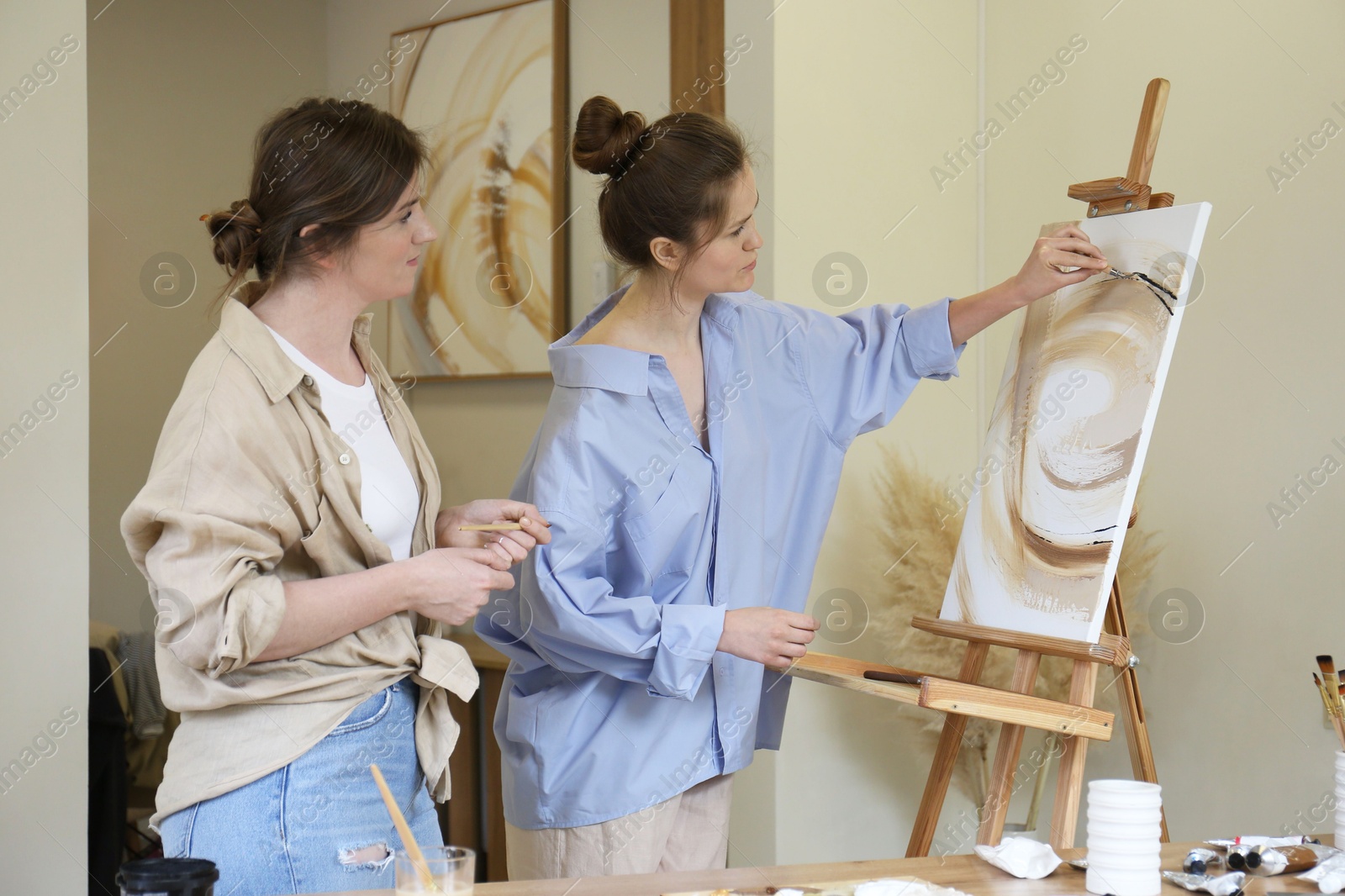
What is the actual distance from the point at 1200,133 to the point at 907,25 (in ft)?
2.34

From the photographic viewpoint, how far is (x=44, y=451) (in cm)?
183

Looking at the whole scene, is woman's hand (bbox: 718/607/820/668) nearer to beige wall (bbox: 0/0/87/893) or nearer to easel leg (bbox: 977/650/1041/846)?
easel leg (bbox: 977/650/1041/846)

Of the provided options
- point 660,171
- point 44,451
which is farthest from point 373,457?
point 44,451

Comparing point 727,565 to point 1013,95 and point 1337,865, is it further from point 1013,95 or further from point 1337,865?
point 1013,95

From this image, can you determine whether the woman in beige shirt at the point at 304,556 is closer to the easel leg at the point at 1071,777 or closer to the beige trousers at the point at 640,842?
the beige trousers at the point at 640,842

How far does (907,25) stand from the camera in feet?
8.80

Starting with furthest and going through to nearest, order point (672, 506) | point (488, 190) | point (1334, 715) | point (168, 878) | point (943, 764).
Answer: point (488, 190), point (943, 764), point (672, 506), point (1334, 715), point (168, 878)

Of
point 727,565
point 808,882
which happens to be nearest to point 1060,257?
point 727,565

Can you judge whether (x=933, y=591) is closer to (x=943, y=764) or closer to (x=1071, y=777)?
(x=943, y=764)

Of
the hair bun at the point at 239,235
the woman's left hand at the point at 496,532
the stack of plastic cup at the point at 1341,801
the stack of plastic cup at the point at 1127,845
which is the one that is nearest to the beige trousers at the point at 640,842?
the woman's left hand at the point at 496,532

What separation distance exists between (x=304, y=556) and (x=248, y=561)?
4.5 inches

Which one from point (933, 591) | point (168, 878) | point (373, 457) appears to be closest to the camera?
point (168, 878)

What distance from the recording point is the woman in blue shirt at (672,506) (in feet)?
5.33

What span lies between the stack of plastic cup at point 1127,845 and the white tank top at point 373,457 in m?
0.83
